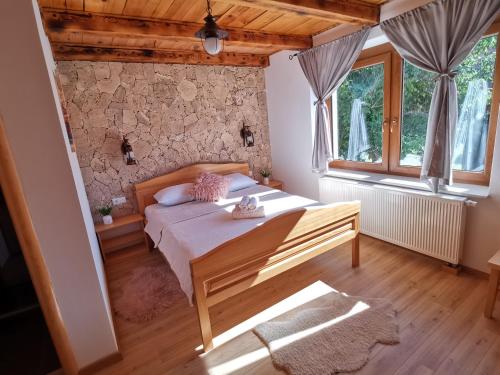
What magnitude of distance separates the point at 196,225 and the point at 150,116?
68.4 inches

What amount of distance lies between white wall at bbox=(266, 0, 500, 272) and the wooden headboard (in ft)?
2.61

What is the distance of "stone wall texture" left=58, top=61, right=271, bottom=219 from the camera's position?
307cm

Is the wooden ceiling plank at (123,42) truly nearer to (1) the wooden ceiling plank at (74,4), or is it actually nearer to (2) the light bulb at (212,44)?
(1) the wooden ceiling plank at (74,4)

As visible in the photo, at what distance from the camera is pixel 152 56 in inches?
126

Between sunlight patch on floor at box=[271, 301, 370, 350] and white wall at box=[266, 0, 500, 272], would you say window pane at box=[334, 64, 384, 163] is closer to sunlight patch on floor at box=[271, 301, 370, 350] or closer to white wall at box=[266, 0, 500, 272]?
white wall at box=[266, 0, 500, 272]

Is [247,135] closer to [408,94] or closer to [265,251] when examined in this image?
[408,94]

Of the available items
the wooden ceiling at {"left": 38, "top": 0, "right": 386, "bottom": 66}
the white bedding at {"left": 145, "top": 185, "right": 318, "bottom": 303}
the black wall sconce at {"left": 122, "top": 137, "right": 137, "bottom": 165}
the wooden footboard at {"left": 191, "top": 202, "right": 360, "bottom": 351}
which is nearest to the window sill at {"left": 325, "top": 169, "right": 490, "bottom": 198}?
the wooden footboard at {"left": 191, "top": 202, "right": 360, "bottom": 351}

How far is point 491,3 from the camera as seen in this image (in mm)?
1844

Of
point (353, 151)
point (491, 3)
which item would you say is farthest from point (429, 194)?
Answer: point (491, 3)

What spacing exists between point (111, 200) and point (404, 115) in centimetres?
348

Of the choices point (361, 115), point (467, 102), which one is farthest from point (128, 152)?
point (467, 102)

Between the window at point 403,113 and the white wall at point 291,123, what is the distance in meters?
0.36

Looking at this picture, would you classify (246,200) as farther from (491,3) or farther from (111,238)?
(491,3)

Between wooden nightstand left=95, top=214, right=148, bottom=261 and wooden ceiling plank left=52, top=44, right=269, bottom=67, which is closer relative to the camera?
wooden ceiling plank left=52, top=44, right=269, bottom=67
